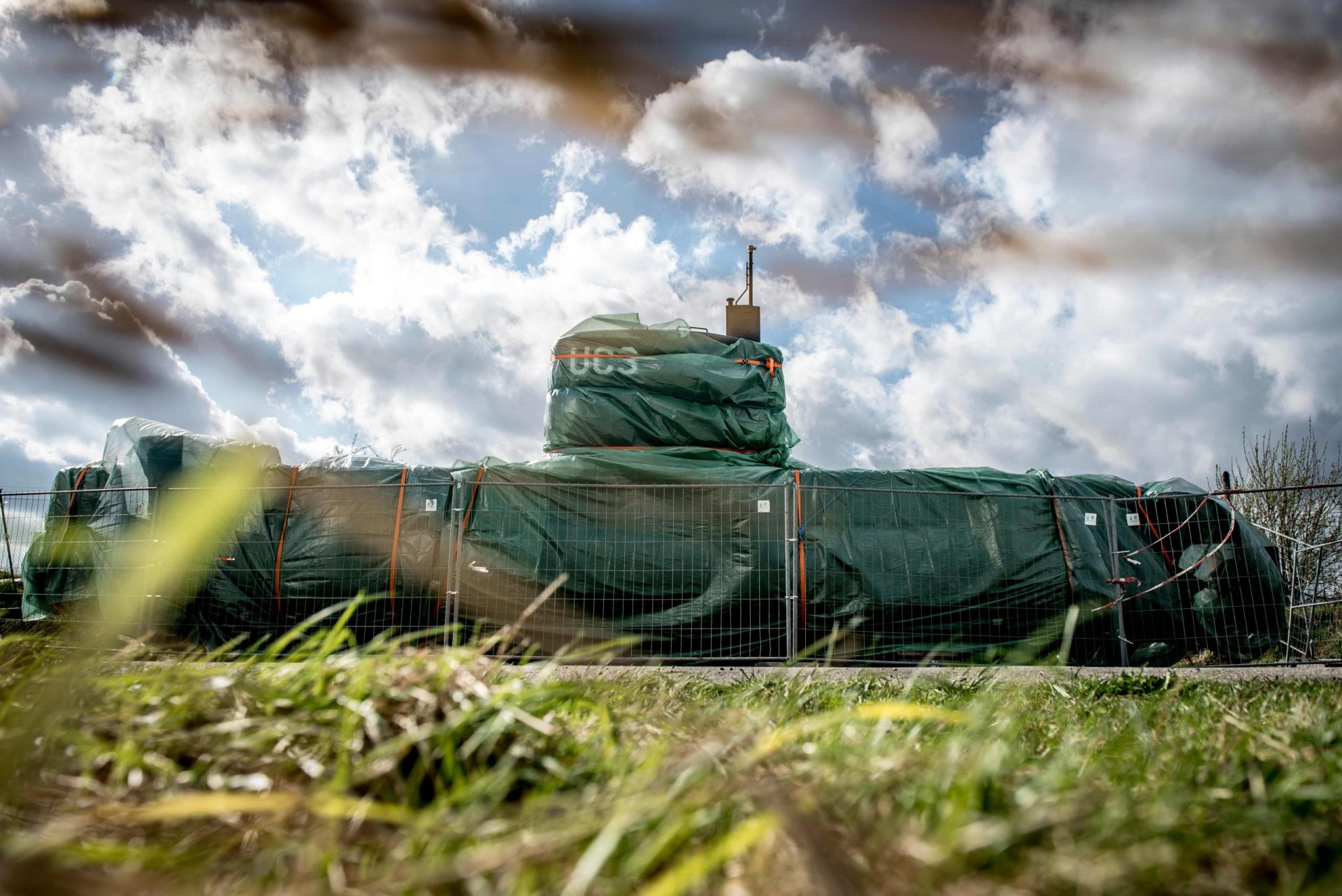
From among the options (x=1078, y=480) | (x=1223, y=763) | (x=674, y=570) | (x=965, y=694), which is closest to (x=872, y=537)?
(x=674, y=570)

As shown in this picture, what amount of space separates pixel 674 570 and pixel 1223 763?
495cm

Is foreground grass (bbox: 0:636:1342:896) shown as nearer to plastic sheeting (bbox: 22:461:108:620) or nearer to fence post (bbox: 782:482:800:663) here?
fence post (bbox: 782:482:800:663)

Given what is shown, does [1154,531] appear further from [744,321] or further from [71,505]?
[71,505]

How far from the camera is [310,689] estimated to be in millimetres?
1306

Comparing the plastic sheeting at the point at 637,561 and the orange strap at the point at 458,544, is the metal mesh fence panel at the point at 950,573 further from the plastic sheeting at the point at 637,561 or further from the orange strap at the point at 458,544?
the orange strap at the point at 458,544

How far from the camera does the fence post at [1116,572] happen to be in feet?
20.6

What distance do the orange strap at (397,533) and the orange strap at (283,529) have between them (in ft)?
2.52

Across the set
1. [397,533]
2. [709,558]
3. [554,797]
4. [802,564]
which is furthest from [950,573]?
[554,797]

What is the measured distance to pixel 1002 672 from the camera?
4305mm

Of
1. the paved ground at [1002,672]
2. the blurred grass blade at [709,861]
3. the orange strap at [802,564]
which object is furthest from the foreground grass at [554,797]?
the orange strap at [802,564]

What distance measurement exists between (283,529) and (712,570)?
10.5 feet

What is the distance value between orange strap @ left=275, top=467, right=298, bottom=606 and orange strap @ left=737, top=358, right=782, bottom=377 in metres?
3.70

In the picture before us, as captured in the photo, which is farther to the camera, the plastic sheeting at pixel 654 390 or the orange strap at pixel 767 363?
the orange strap at pixel 767 363

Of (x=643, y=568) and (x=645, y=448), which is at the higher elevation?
(x=645, y=448)
